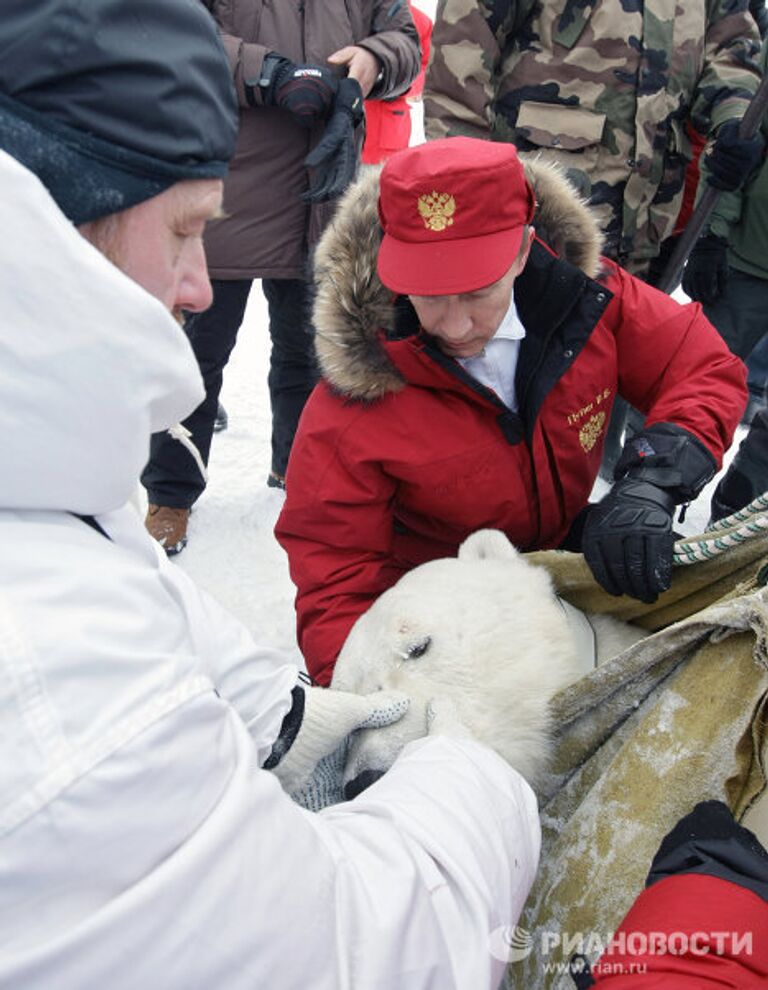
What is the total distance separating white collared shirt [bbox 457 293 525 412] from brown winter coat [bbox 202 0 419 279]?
1152 mm

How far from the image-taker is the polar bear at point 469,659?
108cm

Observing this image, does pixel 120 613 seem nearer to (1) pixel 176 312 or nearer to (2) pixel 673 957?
(1) pixel 176 312

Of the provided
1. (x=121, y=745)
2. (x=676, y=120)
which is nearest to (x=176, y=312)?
(x=121, y=745)

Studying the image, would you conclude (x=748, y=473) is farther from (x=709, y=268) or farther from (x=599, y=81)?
(x=599, y=81)

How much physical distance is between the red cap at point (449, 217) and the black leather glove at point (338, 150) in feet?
3.40

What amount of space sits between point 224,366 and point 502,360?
147 cm

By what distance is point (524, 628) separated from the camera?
3.72ft

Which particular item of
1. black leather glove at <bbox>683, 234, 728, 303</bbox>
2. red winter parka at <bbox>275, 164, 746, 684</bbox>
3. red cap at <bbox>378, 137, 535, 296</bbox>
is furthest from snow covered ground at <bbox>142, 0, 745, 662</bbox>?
red cap at <bbox>378, 137, 535, 296</bbox>

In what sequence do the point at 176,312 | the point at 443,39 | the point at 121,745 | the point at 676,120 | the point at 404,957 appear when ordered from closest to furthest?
the point at 121,745 < the point at 404,957 < the point at 176,312 < the point at 443,39 < the point at 676,120

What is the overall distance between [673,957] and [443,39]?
2.43 m

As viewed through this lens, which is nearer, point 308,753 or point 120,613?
point 120,613

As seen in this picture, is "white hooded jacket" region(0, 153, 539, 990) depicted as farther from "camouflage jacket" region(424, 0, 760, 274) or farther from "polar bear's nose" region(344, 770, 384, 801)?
"camouflage jacket" region(424, 0, 760, 274)

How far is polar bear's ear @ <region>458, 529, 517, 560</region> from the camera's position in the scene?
50.9 inches

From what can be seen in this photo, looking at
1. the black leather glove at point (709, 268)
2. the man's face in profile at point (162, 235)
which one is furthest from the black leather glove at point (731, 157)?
the man's face in profile at point (162, 235)
